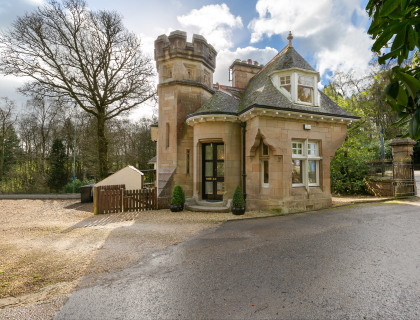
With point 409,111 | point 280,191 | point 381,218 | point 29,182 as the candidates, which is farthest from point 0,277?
point 29,182

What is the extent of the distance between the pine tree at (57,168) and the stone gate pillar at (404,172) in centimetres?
3031

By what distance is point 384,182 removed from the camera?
11695 mm

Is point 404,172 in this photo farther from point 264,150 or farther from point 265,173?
point 264,150

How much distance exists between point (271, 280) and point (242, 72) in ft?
43.8

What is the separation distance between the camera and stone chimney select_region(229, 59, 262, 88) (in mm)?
14086

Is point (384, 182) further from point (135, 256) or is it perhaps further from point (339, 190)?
point (135, 256)

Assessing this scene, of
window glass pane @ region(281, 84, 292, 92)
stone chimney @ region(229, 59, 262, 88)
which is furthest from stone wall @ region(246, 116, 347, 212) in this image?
stone chimney @ region(229, 59, 262, 88)

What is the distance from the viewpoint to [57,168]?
80.7 feet

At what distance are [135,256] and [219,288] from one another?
7.61 ft

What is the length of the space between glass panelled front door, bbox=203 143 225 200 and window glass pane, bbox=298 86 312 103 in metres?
4.21

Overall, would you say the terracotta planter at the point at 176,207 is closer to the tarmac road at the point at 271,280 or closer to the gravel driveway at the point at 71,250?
the gravel driveway at the point at 71,250

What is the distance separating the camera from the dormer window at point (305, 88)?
9.66 meters

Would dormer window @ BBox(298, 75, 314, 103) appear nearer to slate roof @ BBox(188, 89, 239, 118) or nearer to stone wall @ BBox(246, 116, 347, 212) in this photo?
stone wall @ BBox(246, 116, 347, 212)

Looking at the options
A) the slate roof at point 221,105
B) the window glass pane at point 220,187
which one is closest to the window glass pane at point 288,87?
the slate roof at point 221,105
